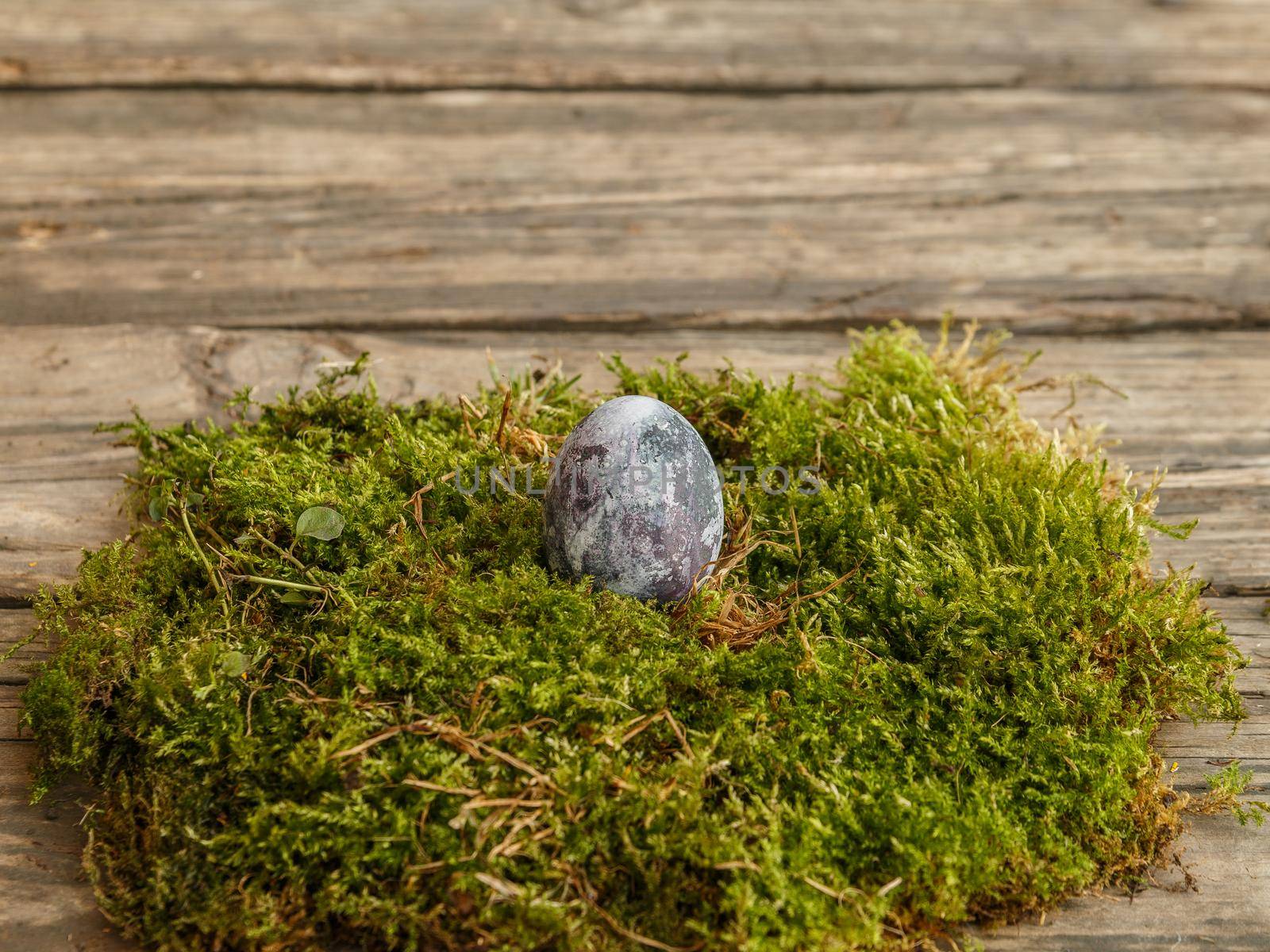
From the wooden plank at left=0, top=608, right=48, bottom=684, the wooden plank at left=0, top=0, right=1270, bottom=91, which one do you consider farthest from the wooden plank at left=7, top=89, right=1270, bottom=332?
the wooden plank at left=0, top=608, right=48, bottom=684

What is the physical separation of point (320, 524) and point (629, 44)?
228 cm

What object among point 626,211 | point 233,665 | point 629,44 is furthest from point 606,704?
point 629,44

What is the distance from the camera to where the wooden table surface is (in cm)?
211

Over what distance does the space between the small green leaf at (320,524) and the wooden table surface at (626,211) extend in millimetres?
460

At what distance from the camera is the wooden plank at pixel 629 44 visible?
3111mm

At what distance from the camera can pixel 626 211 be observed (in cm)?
272

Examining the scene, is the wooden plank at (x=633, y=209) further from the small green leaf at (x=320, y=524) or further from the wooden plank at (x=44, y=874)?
the wooden plank at (x=44, y=874)

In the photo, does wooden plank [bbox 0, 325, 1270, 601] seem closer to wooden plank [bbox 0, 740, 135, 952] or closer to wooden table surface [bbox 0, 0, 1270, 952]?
wooden table surface [bbox 0, 0, 1270, 952]

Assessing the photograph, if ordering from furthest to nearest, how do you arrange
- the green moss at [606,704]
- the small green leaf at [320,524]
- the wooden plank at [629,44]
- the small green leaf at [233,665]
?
the wooden plank at [629,44] → the small green leaf at [320,524] → the small green leaf at [233,665] → the green moss at [606,704]

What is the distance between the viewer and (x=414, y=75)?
3.11 m

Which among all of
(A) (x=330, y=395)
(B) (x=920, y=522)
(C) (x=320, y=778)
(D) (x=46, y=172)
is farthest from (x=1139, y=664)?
(D) (x=46, y=172)

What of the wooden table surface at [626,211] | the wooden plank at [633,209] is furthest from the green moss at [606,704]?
the wooden plank at [633,209]

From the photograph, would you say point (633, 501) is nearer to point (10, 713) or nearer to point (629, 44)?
point (10, 713)

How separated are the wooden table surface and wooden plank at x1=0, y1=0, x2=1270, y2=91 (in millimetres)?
13
